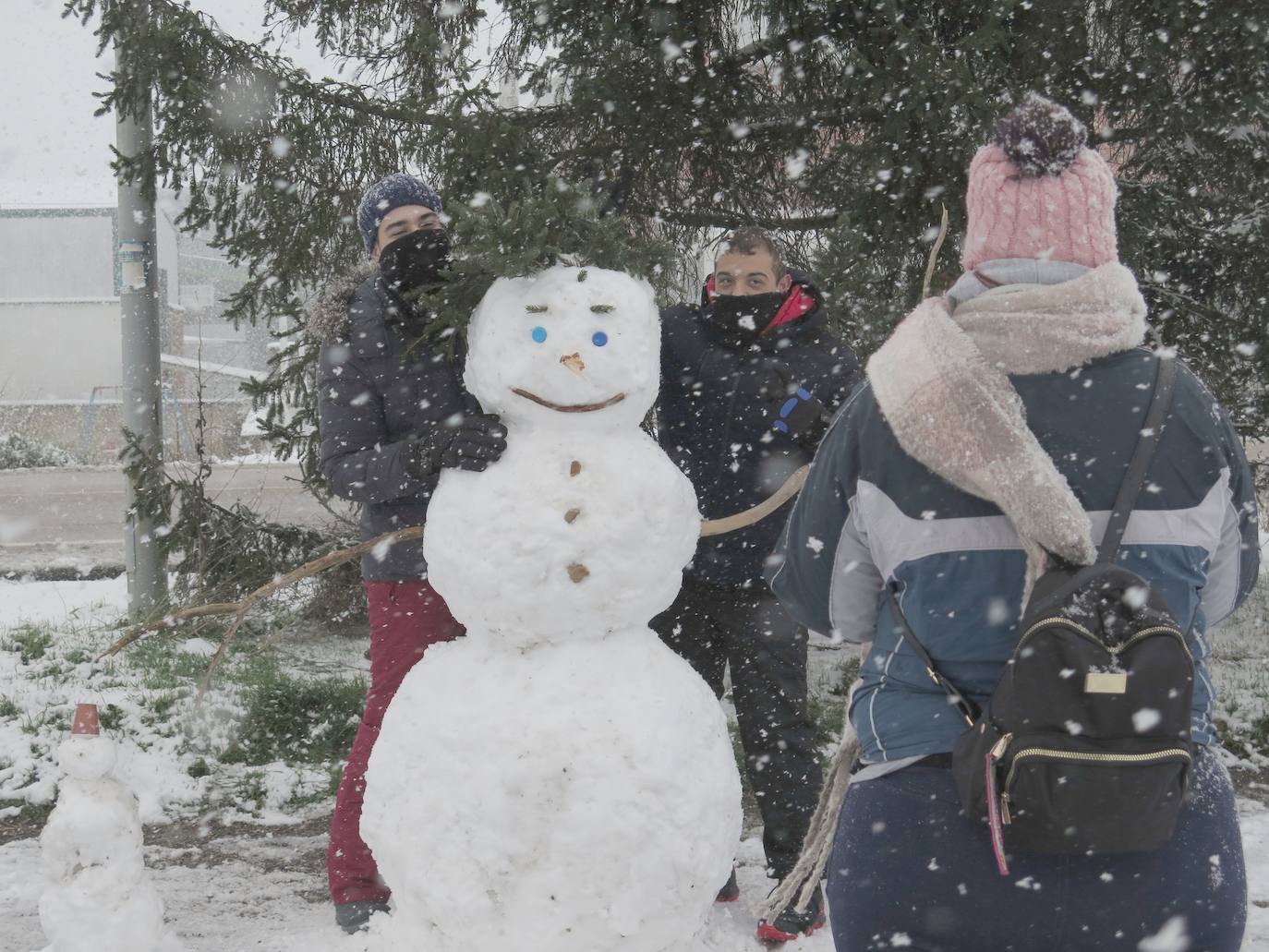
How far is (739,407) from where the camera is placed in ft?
10.4

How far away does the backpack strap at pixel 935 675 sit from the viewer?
1.49m

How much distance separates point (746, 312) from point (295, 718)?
3037 millimetres

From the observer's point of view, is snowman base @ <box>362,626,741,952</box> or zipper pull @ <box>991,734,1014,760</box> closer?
zipper pull @ <box>991,734,1014,760</box>

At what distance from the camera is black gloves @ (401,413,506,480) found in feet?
8.39

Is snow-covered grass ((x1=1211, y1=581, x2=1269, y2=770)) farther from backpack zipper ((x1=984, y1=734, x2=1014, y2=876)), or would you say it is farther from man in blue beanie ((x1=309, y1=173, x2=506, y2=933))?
backpack zipper ((x1=984, y1=734, x2=1014, y2=876))

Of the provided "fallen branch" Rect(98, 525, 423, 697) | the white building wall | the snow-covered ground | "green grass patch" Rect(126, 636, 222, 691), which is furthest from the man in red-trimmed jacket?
the white building wall

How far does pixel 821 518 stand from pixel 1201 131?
400 cm

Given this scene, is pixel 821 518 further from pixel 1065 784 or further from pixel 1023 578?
pixel 1065 784

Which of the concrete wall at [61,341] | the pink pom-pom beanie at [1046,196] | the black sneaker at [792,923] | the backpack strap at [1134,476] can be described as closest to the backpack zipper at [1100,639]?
the backpack strap at [1134,476]

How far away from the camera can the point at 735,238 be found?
325 cm

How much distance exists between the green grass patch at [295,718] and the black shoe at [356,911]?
1.81 m

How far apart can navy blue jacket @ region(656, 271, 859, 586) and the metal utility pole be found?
3.82 m

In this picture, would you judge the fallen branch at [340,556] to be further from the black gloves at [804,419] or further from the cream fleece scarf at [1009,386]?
the cream fleece scarf at [1009,386]

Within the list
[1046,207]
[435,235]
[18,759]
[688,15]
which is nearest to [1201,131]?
[688,15]
